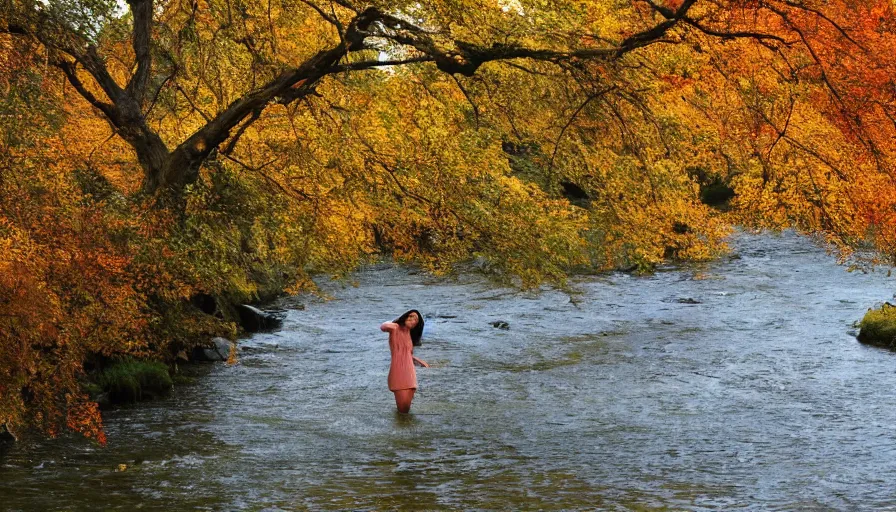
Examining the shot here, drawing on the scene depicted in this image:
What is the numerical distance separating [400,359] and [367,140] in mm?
4104

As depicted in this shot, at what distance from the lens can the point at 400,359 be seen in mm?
15078

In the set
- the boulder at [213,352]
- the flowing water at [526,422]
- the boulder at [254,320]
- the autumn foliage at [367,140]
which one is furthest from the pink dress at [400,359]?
the boulder at [254,320]

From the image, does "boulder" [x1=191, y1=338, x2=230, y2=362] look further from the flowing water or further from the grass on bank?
the grass on bank

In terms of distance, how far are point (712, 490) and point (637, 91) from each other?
519 centimetres

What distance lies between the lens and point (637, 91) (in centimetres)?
1282

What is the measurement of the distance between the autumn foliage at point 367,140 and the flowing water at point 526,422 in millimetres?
1241

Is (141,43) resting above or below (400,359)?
above

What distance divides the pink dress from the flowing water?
54cm

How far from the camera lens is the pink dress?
1502 centimetres

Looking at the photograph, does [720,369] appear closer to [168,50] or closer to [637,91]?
[637,91]

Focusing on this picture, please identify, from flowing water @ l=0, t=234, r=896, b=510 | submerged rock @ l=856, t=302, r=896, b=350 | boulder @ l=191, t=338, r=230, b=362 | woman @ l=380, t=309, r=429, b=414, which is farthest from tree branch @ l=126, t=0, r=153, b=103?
submerged rock @ l=856, t=302, r=896, b=350

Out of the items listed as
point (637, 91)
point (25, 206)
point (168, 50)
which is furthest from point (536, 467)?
point (168, 50)

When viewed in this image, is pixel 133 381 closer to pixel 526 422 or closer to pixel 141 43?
pixel 141 43

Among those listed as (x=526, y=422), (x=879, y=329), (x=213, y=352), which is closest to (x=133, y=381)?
(x=213, y=352)
